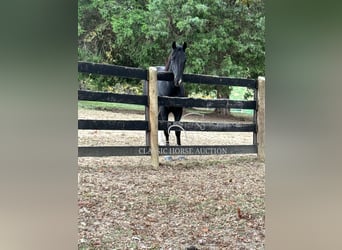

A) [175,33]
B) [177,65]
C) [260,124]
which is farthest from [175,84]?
[175,33]

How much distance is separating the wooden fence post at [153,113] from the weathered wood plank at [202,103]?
122 millimetres

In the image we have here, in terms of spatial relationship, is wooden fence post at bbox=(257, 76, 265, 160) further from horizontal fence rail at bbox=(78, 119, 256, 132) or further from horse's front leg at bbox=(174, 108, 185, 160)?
horse's front leg at bbox=(174, 108, 185, 160)

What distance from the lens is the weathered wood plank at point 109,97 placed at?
9.30 feet

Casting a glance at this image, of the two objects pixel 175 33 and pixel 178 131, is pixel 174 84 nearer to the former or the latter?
pixel 178 131

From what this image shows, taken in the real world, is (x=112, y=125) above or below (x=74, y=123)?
below

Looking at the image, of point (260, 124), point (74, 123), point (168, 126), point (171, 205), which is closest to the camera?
point (74, 123)

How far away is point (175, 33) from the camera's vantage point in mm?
4652

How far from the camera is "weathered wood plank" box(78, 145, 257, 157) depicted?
9.16 feet

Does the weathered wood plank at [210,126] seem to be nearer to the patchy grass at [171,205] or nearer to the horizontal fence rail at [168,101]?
the horizontal fence rail at [168,101]

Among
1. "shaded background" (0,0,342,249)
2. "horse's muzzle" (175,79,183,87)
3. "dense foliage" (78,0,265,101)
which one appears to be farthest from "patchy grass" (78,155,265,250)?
"dense foliage" (78,0,265,101)

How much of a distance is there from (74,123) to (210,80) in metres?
2.66

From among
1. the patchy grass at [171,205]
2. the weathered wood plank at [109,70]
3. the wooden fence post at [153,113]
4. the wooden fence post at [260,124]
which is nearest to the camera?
the patchy grass at [171,205]

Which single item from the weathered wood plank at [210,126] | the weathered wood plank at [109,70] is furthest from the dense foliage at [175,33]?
the weathered wood plank at [109,70]
